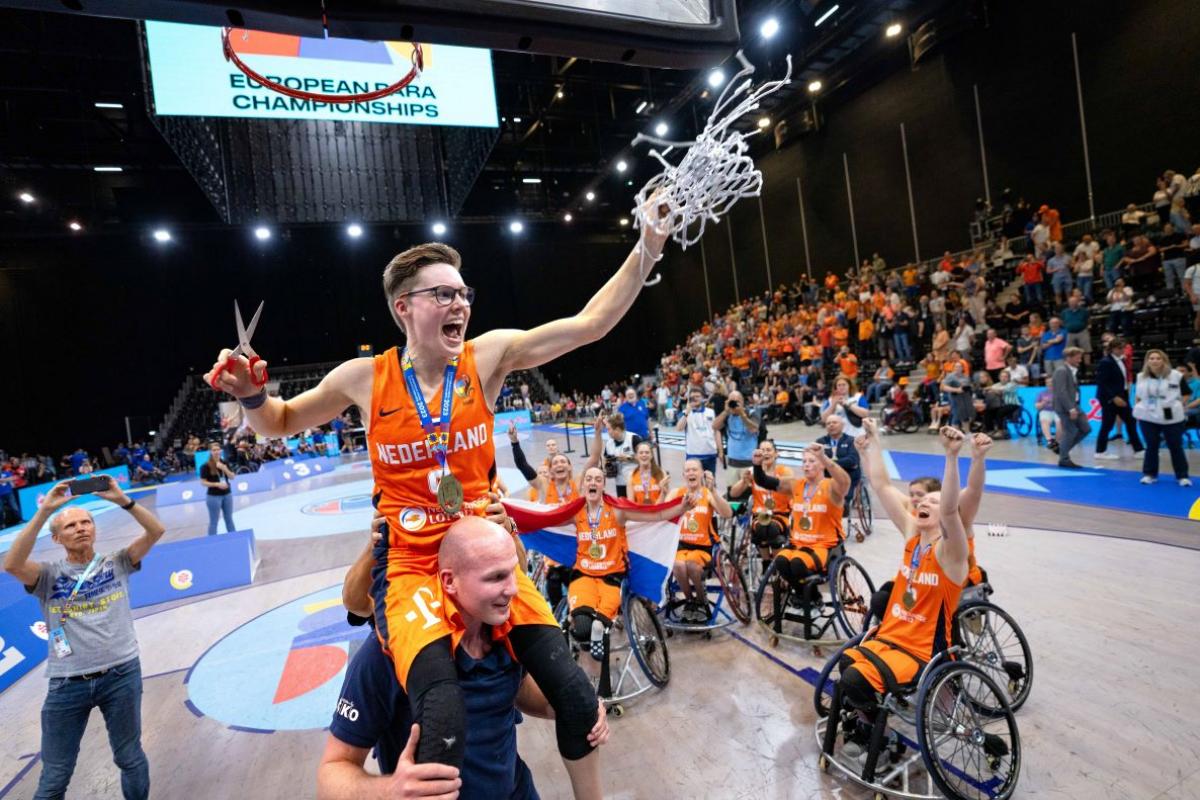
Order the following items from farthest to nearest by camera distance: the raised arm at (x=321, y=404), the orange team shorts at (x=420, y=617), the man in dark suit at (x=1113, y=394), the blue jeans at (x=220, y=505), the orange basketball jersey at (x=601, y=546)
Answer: the blue jeans at (x=220, y=505) < the man in dark suit at (x=1113, y=394) < the orange basketball jersey at (x=601, y=546) < the raised arm at (x=321, y=404) < the orange team shorts at (x=420, y=617)

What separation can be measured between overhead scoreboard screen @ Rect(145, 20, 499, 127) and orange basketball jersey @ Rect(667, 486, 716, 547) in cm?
482

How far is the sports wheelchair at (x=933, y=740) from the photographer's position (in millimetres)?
2850

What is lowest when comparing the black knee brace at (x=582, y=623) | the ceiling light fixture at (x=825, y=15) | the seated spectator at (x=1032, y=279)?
the black knee brace at (x=582, y=623)

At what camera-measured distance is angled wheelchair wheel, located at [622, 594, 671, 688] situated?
421 centimetres

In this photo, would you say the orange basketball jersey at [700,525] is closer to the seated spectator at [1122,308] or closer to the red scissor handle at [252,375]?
A: the red scissor handle at [252,375]

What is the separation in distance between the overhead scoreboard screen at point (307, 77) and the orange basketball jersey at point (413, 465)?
5.08 m

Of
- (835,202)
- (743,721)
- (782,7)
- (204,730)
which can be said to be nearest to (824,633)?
(743,721)

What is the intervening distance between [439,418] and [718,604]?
3.90m

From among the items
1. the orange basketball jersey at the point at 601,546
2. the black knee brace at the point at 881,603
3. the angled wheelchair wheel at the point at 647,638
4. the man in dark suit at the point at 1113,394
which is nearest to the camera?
the black knee brace at the point at 881,603

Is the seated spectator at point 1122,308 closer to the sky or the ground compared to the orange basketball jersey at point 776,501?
closer to the sky

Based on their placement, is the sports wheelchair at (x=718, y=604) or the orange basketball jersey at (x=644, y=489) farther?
the orange basketball jersey at (x=644, y=489)

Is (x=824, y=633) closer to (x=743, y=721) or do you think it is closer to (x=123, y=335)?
(x=743, y=721)

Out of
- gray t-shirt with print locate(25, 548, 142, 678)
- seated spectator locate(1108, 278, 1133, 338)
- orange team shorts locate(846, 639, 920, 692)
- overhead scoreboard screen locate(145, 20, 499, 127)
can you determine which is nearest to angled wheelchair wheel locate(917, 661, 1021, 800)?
orange team shorts locate(846, 639, 920, 692)

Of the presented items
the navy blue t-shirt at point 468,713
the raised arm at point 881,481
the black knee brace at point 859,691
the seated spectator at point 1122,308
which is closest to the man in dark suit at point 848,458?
the raised arm at point 881,481
